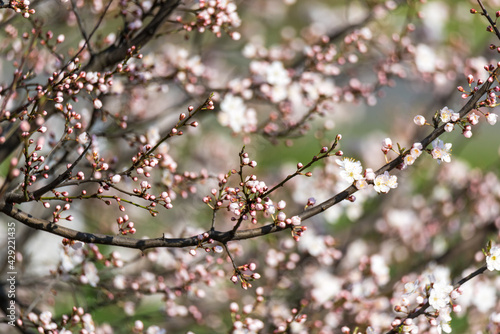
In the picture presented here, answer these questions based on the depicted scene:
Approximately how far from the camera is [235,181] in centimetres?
668

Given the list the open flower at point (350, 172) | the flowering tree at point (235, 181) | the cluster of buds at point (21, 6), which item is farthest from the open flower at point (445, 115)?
the cluster of buds at point (21, 6)

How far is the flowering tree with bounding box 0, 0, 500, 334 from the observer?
2451mm

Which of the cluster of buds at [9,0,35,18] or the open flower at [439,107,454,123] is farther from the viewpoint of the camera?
the cluster of buds at [9,0,35,18]

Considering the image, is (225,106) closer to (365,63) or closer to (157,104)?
(365,63)

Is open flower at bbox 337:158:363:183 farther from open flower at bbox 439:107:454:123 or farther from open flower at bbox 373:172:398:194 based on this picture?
open flower at bbox 439:107:454:123

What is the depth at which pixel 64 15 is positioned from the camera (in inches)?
190

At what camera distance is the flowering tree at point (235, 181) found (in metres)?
2.45

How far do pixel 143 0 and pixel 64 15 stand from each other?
5.44 feet

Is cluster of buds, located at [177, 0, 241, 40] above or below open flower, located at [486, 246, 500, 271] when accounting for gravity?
above

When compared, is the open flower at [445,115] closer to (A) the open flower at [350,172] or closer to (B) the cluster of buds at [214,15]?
(A) the open flower at [350,172]

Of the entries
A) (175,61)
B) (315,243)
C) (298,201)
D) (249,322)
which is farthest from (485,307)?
(175,61)

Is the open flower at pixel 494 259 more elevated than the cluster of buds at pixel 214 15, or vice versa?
the cluster of buds at pixel 214 15

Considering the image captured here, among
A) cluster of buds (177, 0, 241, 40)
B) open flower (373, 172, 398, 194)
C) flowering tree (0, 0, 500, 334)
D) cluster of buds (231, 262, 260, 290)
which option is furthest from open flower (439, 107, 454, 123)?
cluster of buds (177, 0, 241, 40)

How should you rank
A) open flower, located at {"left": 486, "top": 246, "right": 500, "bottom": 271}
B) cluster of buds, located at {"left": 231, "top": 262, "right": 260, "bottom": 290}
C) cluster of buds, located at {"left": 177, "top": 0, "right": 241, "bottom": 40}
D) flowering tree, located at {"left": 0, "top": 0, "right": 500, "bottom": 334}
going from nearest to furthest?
cluster of buds, located at {"left": 231, "top": 262, "right": 260, "bottom": 290} < flowering tree, located at {"left": 0, "top": 0, "right": 500, "bottom": 334} < open flower, located at {"left": 486, "top": 246, "right": 500, "bottom": 271} < cluster of buds, located at {"left": 177, "top": 0, "right": 241, "bottom": 40}
